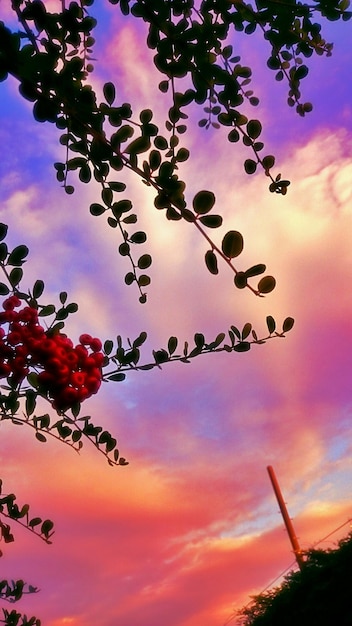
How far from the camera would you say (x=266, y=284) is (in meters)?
1.59

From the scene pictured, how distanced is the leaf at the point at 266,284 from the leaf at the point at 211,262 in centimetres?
19

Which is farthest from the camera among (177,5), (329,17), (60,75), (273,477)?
(273,477)

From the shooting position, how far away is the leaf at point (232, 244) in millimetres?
1403

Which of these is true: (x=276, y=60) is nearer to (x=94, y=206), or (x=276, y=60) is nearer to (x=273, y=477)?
(x=94, y=206)

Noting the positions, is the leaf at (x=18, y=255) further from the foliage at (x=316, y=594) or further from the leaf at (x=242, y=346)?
the foliage at (x=316, y=594)

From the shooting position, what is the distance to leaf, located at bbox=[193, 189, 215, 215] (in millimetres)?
1385

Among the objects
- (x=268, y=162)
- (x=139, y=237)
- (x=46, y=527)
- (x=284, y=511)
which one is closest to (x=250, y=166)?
(x=268, y=162)

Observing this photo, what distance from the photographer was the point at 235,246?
1418 millimetres

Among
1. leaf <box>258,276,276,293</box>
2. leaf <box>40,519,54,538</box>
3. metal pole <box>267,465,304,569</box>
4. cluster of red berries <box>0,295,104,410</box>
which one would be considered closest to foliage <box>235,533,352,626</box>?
leaf <box>40,519,54,538</box>

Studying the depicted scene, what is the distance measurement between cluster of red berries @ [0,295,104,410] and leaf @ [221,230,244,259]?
2.78 feet

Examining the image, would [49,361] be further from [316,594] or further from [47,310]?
[316,594]

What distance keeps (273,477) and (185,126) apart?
16438 mm

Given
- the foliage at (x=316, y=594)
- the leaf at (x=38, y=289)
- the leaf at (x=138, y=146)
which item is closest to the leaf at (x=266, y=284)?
the leaf at (x=138, y=146)

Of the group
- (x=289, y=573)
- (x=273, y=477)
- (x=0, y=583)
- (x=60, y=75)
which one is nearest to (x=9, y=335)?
(x=60, y=75)
